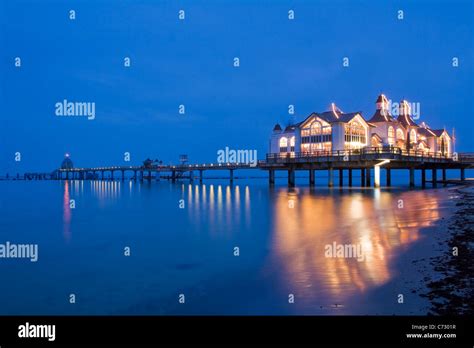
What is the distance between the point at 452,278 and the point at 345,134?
44.4 metres

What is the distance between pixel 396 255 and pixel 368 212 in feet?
44.0

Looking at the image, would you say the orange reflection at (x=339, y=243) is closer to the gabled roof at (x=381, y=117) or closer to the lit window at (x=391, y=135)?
the lit window at (x=391, y=135)

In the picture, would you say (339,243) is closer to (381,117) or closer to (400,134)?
(381,117)

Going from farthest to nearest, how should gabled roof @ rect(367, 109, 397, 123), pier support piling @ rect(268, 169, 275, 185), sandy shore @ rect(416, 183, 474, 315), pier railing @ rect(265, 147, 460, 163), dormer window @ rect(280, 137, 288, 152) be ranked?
pier support piling @ rect(268, 169, 275, 185), gabled roof @ rect(367, 109, 397, 123), dormer window @ rect(280, 137, 288, 152), pier railing @ rect(265, 147, 460, 163), sandy shore @ rect(416, 183, 474, 315)

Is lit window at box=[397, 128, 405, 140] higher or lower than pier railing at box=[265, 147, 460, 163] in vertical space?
higher

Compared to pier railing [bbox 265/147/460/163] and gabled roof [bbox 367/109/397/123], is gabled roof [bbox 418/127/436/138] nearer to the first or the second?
gabled roof [bbox 367/109/397/123]

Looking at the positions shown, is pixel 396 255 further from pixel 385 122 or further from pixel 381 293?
pixel 385 122

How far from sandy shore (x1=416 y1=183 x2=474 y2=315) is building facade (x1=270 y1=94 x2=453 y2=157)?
3473 centimetres

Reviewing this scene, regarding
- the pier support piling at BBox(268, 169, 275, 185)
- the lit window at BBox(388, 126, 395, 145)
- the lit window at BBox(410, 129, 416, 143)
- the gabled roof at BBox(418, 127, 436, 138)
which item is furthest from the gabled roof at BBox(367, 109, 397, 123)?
the pier support piling at BBox(268, 169, 275, 185)

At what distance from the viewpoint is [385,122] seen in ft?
195

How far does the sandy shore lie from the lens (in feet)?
22.7

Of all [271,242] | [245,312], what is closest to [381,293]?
[245,312]

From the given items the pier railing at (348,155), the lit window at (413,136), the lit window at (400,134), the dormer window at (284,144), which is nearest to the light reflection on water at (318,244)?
the pier railing at (348,155)

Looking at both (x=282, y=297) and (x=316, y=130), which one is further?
(x=316, y=130)
